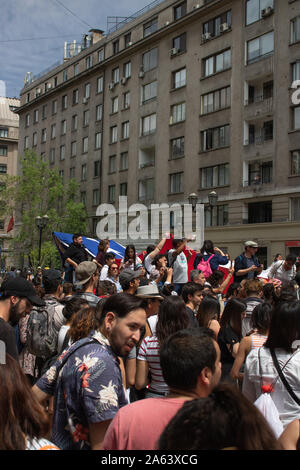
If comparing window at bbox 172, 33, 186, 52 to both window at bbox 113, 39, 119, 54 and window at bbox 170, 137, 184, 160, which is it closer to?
window at bbox 170, 137, 184, 160

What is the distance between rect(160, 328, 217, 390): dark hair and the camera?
8.05 feet

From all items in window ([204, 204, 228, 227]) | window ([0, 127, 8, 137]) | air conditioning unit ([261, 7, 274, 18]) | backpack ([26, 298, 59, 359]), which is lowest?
backpack ([26, 298, 59, 359])

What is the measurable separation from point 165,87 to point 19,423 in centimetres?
3962

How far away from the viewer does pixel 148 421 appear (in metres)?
2.27

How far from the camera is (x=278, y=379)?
3602 millimetres

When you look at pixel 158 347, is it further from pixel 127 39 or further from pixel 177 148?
pixel 127 39

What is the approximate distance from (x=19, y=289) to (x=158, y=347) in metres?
1.44

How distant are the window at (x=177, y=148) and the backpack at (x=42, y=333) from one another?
32907 millimetres

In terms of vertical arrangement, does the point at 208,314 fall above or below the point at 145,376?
above

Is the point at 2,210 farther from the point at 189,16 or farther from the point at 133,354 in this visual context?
the point at 133,354

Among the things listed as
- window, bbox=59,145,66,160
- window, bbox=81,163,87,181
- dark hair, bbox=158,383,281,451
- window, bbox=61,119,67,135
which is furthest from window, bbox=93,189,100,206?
dark hair, bbox=158,383,281,451

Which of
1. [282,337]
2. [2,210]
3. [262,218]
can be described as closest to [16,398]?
[282,337]

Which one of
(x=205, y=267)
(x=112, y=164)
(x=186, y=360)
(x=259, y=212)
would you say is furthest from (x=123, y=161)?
(x=186, y=360)

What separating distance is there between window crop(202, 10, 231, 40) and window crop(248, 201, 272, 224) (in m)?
12.7
